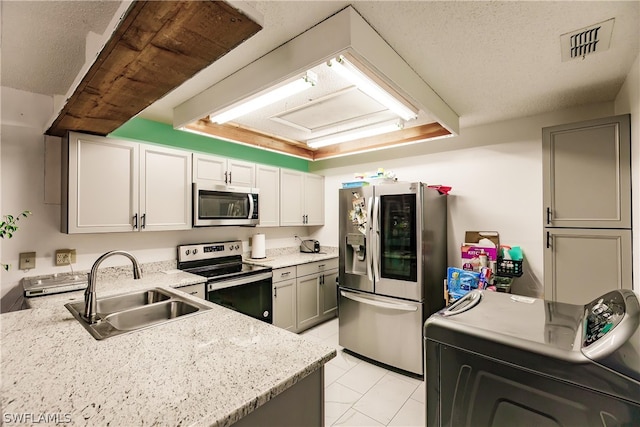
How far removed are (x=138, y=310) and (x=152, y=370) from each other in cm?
85

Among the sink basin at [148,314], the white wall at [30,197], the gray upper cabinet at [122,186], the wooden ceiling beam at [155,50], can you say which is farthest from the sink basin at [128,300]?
the wooden ceiling beam at [155,50]

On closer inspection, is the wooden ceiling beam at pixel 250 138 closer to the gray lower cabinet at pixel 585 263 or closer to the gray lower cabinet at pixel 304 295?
the gray lower cabinet at pixel 304 295

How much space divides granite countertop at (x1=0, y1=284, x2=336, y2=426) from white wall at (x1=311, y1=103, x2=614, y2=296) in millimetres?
2557

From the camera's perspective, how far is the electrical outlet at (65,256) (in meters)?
2.25

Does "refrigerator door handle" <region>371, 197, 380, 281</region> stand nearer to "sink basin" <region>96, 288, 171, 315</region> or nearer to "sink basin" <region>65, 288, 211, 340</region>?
"sink basin" <region>65, 288, 211, 340</region>

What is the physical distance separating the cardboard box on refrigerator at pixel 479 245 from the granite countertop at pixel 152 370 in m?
2.03

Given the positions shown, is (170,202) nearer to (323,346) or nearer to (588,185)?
(323,346)

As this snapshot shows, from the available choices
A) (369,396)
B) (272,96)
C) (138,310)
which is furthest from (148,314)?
(369,396)

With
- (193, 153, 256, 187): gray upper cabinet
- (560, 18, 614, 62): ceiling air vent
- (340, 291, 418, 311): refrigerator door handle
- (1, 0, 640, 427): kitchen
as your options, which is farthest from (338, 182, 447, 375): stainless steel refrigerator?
(560, 18, 614, 62): ceiling air vent

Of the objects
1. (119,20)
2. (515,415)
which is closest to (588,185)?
(515,415)

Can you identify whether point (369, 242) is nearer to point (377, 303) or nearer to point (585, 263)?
point (377, 303)

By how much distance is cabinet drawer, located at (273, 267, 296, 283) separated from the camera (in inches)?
123

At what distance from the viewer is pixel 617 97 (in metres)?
2.28

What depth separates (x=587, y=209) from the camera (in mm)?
2049
